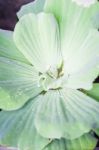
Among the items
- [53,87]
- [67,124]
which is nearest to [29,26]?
[53,87]

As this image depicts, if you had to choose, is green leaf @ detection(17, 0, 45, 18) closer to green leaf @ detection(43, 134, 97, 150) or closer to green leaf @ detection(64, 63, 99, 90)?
green leaf @ detection(64, 63, 99, 90)

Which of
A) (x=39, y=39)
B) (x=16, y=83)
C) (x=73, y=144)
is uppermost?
(x=39, y=39)

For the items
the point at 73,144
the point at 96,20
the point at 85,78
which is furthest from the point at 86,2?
the point at 73,144

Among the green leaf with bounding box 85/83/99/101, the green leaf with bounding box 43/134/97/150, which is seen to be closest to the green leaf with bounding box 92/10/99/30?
the green leaf with bounding box 85/83/99/101

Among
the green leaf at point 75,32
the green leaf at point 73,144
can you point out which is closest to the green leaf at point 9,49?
the green leaf at point 75,32

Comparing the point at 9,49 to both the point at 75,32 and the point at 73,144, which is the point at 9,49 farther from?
the point at 73,144

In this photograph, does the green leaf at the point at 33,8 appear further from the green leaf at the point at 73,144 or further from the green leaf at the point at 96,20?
the green leaf at the point at 73,144

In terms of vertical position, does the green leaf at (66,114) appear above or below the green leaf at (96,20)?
below
